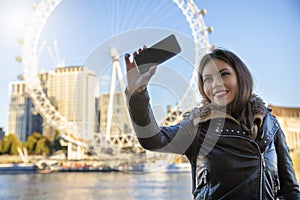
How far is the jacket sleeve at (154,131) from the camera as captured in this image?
21.0 inches

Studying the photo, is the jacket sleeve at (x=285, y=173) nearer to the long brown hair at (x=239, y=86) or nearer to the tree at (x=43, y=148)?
the long brown hair at (x=239, y=86)

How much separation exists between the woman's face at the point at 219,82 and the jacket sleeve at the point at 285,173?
109 millimetres

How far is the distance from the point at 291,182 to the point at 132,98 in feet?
0.98

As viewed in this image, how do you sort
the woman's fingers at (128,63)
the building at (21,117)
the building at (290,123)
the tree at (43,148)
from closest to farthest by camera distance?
the woman's fingers at (128,63) → the tree at (43,148) → the building at (290,123) → the building at (21,117)

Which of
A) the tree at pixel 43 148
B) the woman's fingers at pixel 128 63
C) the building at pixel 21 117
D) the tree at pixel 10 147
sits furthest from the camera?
the building at pixel 21 117

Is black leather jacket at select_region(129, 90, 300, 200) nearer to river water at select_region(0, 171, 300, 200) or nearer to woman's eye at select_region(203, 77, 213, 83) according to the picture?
woman's eye at select_region(203, 77, 213, 83)

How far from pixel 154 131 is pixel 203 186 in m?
0.11

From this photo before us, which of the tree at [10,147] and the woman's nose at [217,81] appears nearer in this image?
the woman's nose at [217,81]

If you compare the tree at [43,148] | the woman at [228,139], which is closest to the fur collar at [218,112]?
the woman at [228,139]

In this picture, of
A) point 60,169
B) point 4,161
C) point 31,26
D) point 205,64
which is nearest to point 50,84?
point 4,161

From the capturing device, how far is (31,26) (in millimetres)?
10211

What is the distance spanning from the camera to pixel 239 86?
0.63 metres

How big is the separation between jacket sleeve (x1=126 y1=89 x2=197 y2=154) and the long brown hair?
7 cm

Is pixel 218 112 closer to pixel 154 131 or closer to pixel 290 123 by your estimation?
pixel 154 131
